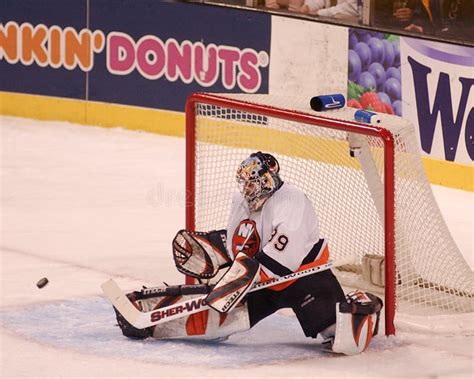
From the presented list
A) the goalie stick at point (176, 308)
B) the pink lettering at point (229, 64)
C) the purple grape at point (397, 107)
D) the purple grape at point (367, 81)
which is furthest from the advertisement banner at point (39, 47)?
the goalie stick at point (176, 308)

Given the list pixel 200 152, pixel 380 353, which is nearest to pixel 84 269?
pixel 200 152

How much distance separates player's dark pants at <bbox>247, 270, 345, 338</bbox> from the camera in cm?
551

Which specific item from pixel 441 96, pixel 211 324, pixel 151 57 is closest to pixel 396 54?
pixel 441 96

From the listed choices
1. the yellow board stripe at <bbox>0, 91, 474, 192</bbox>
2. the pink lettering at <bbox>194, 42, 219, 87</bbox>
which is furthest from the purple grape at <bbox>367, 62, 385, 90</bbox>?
the yellow board stripe at <bbox>0, 91, 474, 192</bbox>

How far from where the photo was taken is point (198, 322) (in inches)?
221

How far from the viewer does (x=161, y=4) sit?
10023 millimetres

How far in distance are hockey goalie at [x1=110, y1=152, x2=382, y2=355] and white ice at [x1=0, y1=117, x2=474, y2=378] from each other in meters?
0.08

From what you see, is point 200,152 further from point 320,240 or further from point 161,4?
point 161,4

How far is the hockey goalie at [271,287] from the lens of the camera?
17.8 ft

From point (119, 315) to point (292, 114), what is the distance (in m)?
1.10

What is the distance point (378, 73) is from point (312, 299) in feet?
11.2

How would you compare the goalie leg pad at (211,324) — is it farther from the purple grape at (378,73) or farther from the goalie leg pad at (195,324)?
the purple grape at (378,73)

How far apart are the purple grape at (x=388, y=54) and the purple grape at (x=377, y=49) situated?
0.02 meters

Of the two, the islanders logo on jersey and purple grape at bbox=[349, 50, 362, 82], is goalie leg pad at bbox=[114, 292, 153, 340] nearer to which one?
the islanders logo on jersey
